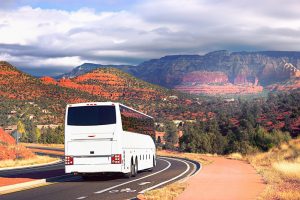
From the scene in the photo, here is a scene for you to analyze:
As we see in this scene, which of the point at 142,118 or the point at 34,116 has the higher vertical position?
the point at 142,118

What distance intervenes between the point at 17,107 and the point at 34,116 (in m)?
3.89

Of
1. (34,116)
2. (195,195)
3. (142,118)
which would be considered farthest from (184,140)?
(195,195)

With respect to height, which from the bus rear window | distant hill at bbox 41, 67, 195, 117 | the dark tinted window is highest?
the bus rear window

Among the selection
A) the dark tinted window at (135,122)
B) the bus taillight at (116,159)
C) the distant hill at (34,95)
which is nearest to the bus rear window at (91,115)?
the dark tinted window at (135,122)

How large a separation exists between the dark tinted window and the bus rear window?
77 cm

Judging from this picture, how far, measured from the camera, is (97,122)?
23.2m

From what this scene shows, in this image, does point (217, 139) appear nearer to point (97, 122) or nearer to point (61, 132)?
point (61, 132)

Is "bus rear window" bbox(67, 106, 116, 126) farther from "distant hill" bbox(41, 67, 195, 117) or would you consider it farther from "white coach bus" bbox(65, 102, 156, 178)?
"distant hill" bbox(41, 67, 195, 117)

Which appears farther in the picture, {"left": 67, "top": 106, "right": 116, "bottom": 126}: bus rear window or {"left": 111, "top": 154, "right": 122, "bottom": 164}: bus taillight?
{"left": 67, "top": 106, "right": 116, "bottom": 126}: bus rear window

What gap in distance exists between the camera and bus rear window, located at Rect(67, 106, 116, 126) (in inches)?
914

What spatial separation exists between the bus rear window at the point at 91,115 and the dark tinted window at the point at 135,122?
77 centimetres

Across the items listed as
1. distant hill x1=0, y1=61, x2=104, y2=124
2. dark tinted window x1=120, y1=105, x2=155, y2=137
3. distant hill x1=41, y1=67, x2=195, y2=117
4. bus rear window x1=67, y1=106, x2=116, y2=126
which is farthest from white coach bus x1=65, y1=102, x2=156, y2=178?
distant hill x1=41, y1=67, x2=195, y2=117

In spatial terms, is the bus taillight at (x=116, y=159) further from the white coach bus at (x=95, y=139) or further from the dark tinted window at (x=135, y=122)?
the dark tinted window at (x=135, y=122)

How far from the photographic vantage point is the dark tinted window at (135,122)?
24.5 m
